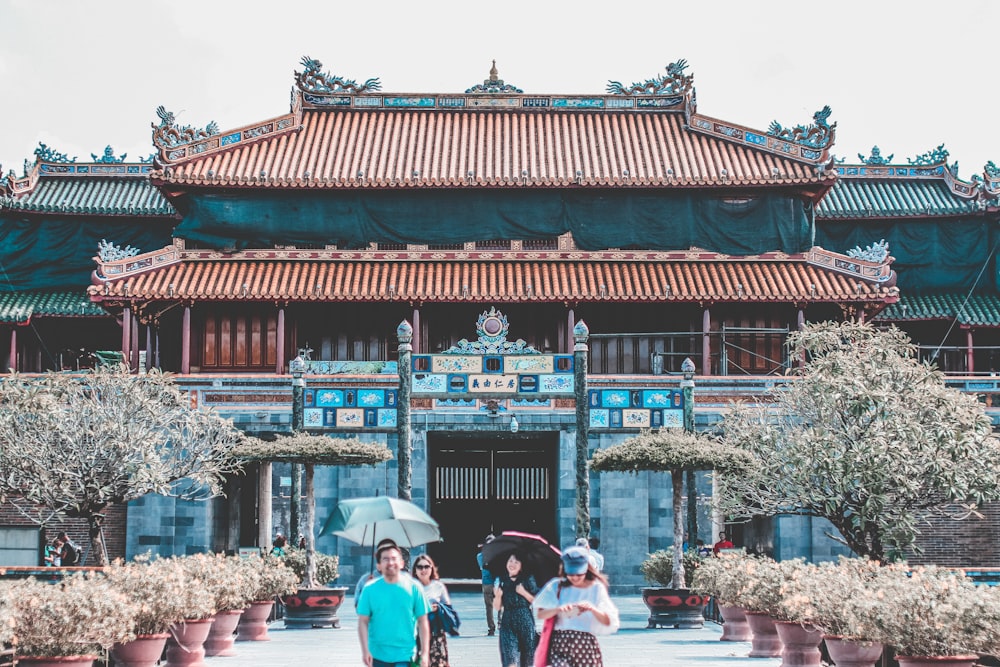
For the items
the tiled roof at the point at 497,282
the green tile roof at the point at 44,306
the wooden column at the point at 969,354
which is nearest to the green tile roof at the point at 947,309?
the wooden column at the point at 969,354

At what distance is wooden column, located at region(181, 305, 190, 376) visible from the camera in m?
33.9

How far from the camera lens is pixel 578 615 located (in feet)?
36.2

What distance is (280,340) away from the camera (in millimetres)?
34469

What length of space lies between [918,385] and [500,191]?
1789 cm

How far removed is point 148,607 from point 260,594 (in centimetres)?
629

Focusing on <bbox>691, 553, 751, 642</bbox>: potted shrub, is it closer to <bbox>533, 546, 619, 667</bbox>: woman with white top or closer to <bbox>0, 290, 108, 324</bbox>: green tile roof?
<bbox>533, 546, 619, 667</bbox>: woman with white top

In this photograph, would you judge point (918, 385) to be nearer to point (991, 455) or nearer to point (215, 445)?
point (991, 455)

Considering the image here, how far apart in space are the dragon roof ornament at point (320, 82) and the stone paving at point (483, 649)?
1960cm

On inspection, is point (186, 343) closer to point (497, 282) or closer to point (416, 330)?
point (416, 330)

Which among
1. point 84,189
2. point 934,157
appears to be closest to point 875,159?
point 934,157

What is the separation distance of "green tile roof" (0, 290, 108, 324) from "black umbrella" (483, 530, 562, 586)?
26.4 meters

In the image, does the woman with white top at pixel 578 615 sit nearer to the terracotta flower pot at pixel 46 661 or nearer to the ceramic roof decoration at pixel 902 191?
the terracotta flower pot at pixel 46 661

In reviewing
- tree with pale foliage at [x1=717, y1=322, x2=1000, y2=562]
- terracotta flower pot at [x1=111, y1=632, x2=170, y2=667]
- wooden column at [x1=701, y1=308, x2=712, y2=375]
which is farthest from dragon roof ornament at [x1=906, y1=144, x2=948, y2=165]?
terracotta flower pot at [x1=111, y1=632, x2=170, y2=667]

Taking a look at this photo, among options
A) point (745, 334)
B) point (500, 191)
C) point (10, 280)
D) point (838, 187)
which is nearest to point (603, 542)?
point (745, 334)
